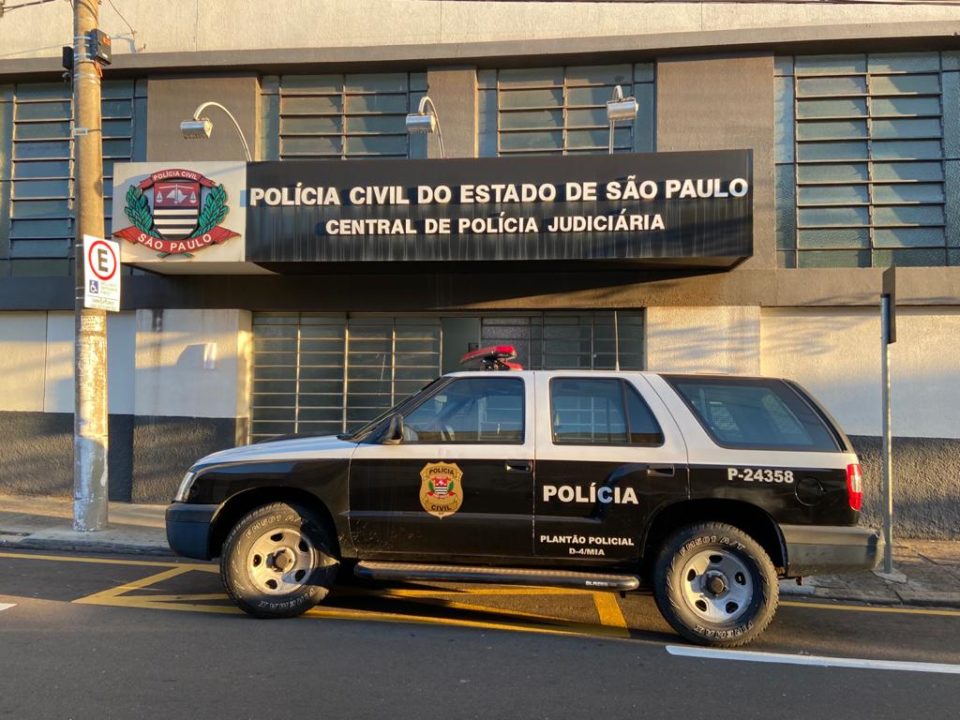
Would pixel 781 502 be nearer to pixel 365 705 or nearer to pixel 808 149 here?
pixel 365 705

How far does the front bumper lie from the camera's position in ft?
18.1

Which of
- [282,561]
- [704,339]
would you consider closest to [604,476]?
[282,561]

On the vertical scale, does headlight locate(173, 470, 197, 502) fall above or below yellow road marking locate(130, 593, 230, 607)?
above

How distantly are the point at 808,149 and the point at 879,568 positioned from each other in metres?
5.80

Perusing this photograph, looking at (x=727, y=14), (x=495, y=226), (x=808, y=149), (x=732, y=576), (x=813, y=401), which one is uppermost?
(x=727, y=14)

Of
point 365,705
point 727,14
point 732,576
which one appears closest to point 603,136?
point 727,14

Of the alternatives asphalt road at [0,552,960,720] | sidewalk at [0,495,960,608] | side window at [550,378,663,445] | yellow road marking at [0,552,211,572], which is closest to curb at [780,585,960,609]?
sidewalk at [0,495,960,608]

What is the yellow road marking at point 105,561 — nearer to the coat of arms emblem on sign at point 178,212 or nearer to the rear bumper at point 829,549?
the coat of arms emblem on sign at point 178,212

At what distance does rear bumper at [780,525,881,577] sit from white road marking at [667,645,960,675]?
22.3 inches

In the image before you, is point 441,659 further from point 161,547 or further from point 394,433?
point 161,547

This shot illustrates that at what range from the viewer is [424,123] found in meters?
9.48

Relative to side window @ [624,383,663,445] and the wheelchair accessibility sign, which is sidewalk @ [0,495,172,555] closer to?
the wheelchair accessibility sign

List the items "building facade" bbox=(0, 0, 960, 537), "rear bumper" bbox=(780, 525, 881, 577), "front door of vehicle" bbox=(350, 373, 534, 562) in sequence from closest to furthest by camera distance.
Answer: "rear bumper" bbox=(780, 525, 881, 577), "front door of vehicle" bbox=(350, 373, 534, 562), "building facade" bbox=(0, 0, 960, 537)

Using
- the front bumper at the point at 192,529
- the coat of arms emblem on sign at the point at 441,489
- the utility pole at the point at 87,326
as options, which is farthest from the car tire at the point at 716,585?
the utility pole at the point at 87,326
